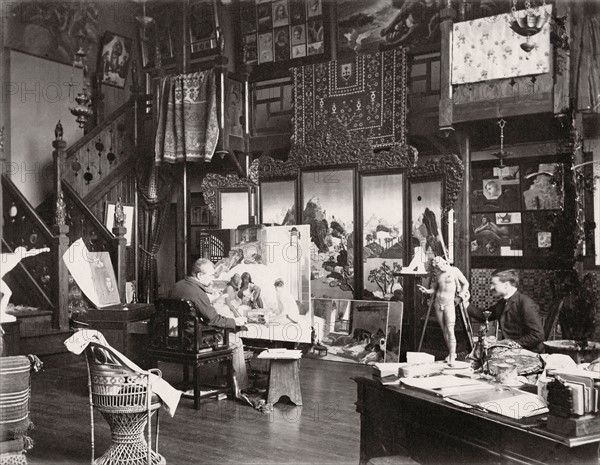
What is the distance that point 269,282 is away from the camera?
850cm

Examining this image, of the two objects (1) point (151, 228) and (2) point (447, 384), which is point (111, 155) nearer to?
(1) point (151, 228)

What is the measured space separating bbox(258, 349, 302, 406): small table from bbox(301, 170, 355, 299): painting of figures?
9.29 ft

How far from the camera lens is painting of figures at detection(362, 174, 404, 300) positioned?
8.20 meters

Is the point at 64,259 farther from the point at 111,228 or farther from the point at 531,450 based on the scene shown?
the point at 531,450

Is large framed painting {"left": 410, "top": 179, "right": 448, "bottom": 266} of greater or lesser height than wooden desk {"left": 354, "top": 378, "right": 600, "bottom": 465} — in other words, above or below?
above

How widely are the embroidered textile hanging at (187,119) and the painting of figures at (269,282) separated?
1.46m

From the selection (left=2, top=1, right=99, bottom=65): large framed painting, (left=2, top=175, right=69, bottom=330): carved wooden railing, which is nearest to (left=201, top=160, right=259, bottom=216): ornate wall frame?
(left=2, top=175, right=69, bottom=330): carved wooden railing

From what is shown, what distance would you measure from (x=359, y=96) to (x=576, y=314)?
3.80 metres

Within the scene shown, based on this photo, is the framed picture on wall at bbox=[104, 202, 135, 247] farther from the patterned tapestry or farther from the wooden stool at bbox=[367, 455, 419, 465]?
the wooden stool at bbox=[367, 455, 419, 465]

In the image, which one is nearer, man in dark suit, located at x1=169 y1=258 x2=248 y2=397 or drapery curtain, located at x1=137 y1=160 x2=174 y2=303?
man in dark suit, located at x1=169 y1=258 x2=248 y2=397

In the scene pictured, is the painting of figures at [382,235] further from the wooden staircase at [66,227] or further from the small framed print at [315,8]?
the wooden staircase at [66,227]

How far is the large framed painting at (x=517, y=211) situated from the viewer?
875 centimetres

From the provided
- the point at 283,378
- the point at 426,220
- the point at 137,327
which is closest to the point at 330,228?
the point at 426,220

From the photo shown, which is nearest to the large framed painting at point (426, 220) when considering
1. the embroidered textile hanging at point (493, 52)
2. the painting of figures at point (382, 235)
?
the painting of figures at point (382, 235)
